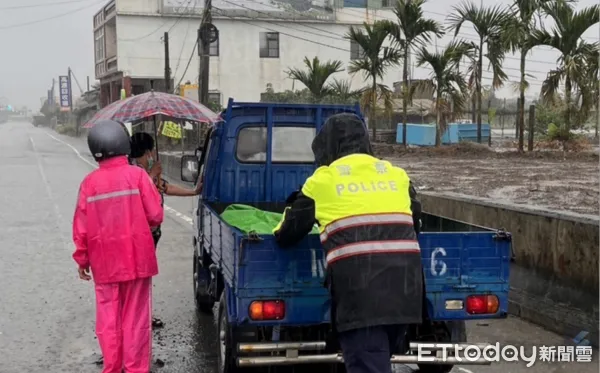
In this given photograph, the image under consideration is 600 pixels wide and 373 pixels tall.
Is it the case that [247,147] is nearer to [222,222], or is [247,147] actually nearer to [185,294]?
[222,222]

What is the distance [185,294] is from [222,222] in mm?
3494

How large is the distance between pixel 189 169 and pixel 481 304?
10.8ft

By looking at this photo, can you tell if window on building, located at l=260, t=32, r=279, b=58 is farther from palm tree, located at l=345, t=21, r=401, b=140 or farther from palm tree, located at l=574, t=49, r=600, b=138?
palm tree, located at l=574, t=49, r=600, b=138

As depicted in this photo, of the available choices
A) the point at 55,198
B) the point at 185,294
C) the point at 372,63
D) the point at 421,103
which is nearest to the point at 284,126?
the point at 185,294

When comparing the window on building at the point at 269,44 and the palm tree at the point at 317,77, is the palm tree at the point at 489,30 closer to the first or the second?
the palm tree at the point at 317,77

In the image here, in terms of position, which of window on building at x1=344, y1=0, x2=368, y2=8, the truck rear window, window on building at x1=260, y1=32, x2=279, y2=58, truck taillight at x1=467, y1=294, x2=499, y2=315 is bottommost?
truck taillight at x1=467, y1=294, x2=499, y2=315

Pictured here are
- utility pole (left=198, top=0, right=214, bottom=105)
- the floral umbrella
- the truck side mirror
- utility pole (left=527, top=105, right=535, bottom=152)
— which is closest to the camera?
the truck side mirror

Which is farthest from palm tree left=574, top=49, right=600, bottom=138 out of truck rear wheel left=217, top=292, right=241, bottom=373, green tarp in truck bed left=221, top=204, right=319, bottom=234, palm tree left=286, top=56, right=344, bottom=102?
truck rear wheel left=217, top=292, right=241, bottom=373

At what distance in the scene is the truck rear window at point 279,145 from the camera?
679 cm

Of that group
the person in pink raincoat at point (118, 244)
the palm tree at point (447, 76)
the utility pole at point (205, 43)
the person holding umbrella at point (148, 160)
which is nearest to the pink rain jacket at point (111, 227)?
the person in pink raincoat at point (118, 244)

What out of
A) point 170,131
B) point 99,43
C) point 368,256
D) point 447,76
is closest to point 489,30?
point 447,76

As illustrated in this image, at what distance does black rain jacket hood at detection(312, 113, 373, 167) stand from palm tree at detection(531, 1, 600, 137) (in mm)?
15692

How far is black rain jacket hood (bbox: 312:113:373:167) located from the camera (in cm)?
363

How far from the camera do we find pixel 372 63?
2627 cm
